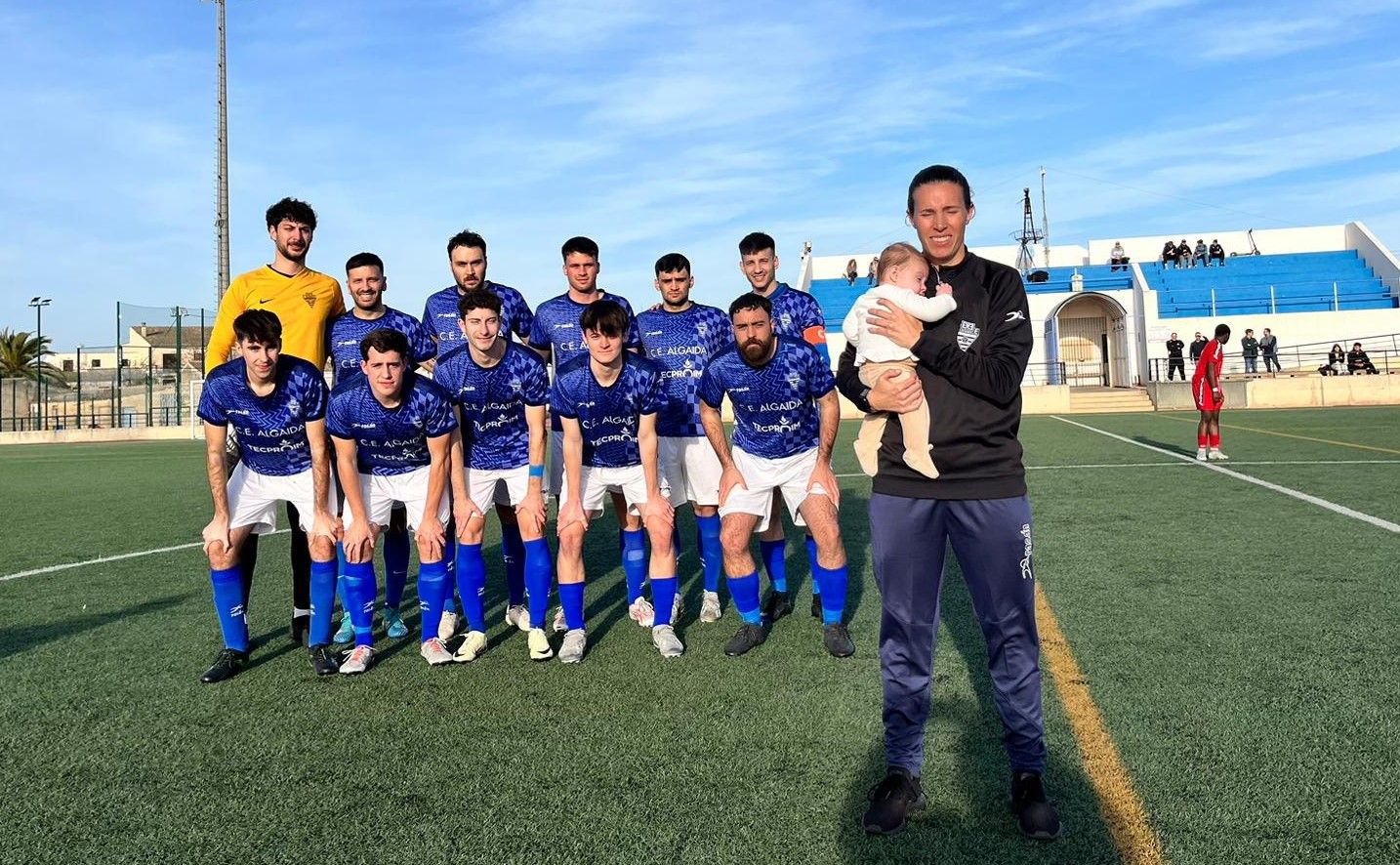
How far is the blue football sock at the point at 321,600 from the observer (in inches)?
172

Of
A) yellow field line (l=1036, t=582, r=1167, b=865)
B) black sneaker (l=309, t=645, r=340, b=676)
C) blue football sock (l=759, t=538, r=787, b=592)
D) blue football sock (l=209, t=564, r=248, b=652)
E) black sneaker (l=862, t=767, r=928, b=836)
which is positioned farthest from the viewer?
blue football sock (l=759, t=538, r=787, b=592)

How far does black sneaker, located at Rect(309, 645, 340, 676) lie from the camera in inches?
168

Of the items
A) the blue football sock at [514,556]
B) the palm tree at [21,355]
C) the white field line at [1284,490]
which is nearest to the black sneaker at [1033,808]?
the blue football sock at [514,556]

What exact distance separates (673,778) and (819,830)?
540 millimetres

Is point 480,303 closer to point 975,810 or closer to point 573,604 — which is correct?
point 573,604

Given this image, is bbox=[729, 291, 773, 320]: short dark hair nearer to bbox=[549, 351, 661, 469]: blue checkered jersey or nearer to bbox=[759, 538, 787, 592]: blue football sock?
bbox=[549, 351, 661, 469]: blue checkered jersey

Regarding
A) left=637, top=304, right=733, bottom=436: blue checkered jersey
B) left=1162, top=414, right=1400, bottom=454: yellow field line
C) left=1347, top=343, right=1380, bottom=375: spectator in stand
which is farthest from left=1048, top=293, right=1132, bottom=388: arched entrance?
left=637, top=304, right=733, bottom=436: blue checkered jersey

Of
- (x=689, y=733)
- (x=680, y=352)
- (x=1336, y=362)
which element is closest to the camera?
(x=689, y=733)

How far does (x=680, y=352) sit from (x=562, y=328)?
72 centimetres

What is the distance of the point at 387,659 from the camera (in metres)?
4.54

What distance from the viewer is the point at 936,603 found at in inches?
112

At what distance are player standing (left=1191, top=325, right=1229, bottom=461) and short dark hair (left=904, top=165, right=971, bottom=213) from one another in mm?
10963

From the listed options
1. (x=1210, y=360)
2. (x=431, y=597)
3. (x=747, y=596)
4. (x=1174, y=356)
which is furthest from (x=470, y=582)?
(x=1174, y=356)

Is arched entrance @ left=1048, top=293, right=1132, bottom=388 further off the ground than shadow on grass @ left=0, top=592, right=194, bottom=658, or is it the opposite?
arched entrance @ left=1048, top=293, right=1132, bottom=388
